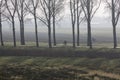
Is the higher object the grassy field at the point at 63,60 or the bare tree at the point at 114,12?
the bare tree at the point at 114,12

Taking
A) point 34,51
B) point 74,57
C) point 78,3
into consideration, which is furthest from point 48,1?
point 74,57

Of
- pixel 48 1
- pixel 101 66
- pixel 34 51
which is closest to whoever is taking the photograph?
pixel 101 66

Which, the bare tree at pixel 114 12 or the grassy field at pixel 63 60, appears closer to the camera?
the grassy field at pixel 63 60

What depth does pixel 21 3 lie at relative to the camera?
6044 cm

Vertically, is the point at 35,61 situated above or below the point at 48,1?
below

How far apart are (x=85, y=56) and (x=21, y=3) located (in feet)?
84.2

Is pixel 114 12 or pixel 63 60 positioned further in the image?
pixel 114 12

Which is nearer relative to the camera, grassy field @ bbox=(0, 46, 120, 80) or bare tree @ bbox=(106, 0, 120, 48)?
grassy field @ bbox=(0, 46, 120, 80)

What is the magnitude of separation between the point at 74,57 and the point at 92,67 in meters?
7.22

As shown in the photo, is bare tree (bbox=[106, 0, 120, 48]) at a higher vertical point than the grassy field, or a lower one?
higher

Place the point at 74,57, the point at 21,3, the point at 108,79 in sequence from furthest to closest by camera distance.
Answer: the point at 21,3
the point at 74,57
the point at 108,79

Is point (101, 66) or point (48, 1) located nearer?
point (101, 66)

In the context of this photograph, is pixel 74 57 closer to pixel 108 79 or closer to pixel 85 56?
Answer: pixel 85 56

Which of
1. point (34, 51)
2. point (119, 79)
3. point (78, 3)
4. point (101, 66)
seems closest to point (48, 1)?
point (78, 3)
